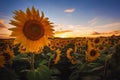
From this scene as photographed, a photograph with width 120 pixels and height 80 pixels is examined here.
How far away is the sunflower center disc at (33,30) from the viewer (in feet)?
3.97

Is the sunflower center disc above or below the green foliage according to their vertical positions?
above

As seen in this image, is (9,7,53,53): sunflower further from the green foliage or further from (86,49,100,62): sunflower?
(86,49,100,62): sunflower

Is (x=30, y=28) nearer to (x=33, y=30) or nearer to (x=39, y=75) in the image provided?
(x=33, y=30)

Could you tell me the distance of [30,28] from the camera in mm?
1221

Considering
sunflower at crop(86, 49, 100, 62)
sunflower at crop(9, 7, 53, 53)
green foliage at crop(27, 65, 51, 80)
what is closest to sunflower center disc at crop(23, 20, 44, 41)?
sunflower at crop(9, 7, 53, 53)

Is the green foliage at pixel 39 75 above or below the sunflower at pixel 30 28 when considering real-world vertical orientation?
below

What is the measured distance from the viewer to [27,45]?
124cm

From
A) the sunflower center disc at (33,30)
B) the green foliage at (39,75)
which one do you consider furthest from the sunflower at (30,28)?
the green foliage at (39,75)

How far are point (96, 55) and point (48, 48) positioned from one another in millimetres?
2101

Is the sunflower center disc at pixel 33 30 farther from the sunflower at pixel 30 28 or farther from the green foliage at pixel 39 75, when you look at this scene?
the green foliage at pixel 39 75

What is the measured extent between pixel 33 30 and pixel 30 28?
0.08 ft

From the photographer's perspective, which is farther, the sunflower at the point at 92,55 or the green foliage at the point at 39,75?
the sunflower at the point at 92,55

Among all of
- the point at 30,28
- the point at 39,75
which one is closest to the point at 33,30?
the point at 30,28

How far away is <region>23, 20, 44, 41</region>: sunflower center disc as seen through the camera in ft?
3.97
